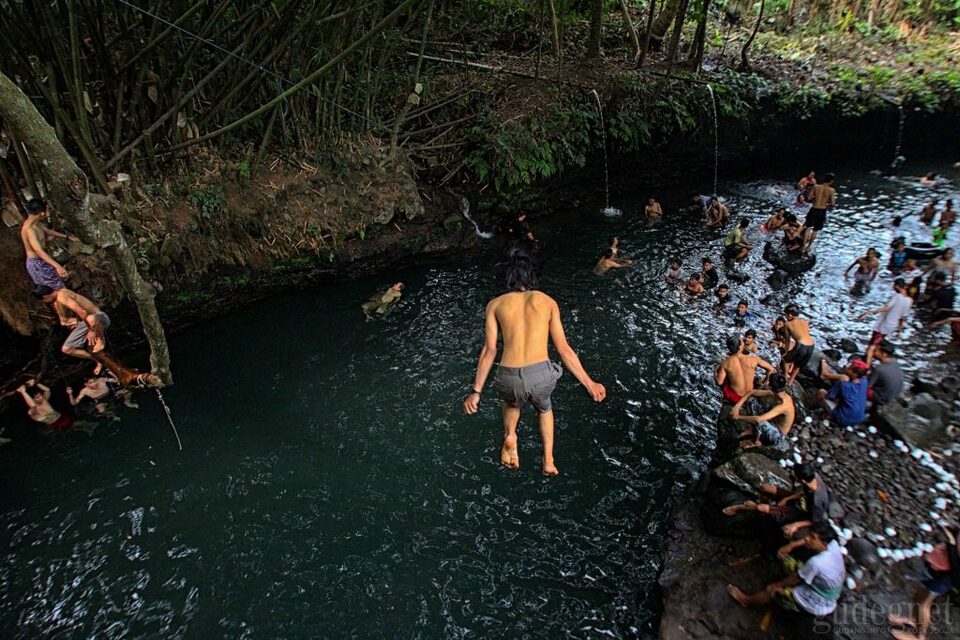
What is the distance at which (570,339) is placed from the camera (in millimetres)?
10977

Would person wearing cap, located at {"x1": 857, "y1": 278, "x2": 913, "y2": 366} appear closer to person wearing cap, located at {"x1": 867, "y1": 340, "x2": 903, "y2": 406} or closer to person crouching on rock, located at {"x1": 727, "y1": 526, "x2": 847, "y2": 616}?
person wearing cap, located at {"x1": 867, "y1": 340, "x2": 903, "y2": 406}

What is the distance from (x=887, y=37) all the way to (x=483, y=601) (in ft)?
98.5

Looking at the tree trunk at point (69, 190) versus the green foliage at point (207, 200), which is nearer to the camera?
the tree trunk at point (69, 190)

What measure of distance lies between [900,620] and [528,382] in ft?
14.3

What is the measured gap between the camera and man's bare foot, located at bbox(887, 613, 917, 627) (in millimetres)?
5227

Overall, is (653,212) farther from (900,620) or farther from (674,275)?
(900,620)

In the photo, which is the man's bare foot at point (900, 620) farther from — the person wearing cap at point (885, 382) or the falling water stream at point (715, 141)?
the falling water stream at point (715, 141)

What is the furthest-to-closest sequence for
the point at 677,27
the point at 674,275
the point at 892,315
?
the point at 677,27 → the point at 674,275 → the point at 892,315

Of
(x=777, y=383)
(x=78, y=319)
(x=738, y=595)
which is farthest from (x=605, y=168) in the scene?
(x=78, y=319)

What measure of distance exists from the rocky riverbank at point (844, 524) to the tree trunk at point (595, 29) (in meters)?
14.6

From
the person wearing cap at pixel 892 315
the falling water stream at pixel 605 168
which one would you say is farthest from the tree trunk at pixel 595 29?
the person wearing cap at pixel 892 315

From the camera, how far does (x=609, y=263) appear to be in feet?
43.2

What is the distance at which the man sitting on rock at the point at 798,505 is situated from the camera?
18.6 feet

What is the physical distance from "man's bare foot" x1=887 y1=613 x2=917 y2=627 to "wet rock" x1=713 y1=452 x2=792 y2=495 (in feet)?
A: 5.35
